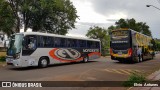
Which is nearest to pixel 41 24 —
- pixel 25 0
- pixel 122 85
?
pixel 25 0

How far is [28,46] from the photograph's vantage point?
21.2m

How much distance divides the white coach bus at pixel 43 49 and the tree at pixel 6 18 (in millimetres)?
9212

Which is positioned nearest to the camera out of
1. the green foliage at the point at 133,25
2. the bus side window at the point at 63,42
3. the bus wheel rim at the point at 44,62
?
the bus wheel rim at the point at 44,62

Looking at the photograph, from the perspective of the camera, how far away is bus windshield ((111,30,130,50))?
28.5m

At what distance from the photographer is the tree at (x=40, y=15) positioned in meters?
31.9

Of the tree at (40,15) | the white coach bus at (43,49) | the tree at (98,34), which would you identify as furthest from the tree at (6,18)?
the tree at (98,34)

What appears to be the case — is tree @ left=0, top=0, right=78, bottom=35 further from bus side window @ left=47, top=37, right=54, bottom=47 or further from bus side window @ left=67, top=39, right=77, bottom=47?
bus side window @ left=47, top=37, right=54, bottom=47

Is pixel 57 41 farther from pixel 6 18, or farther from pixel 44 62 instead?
pixel 6 18

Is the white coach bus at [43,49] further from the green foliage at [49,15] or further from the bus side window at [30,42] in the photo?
the green foliage at [49,15]

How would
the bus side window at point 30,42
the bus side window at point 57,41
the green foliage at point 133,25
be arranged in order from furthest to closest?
1. the green foliage at point 133,25
2. the bus side window at point 57,41
3. the bus side window at point 30,42

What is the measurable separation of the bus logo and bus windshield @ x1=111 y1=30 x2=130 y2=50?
13.8 feet

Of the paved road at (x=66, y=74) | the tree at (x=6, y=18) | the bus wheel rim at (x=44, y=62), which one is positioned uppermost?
the tree at (x=6, y=18)

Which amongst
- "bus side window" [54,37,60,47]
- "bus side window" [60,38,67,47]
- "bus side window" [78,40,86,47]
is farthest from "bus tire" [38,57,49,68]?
"bus side window" [78,40,86,47]

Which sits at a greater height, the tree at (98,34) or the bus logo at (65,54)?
the tree at (98,34)
